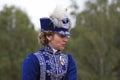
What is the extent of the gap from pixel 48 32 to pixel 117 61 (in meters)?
35.3

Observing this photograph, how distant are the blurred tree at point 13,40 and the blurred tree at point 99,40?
3353mm

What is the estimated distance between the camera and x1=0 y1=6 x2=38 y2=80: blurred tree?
38688 millimetres

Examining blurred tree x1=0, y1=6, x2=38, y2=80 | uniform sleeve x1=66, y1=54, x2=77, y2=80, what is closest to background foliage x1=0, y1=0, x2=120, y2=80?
blurred tree x1=0, y1=6, x2=38, y2=80

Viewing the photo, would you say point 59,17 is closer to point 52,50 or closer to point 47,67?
point 52,50

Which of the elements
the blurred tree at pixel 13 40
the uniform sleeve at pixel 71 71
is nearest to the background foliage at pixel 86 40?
the blurred tree at pixel 13 40

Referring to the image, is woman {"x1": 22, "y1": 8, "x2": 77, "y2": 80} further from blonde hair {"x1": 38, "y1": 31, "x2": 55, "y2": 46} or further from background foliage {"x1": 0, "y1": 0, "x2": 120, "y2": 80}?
background foliage {"x1": 0, "y1": 0, "x2": 120, "y2": 80}

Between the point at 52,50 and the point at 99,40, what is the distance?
3416 centimetres

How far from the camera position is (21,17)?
39.2 m

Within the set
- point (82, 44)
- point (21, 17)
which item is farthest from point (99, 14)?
point (21, 17)

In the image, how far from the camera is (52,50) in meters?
4.12

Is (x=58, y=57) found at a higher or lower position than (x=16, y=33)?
higher

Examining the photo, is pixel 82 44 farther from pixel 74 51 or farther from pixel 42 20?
pixel 42 20

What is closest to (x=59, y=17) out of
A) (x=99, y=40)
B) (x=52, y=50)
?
(x=52, y=50)

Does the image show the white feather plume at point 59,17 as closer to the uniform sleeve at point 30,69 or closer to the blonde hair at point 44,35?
the blonde hair at point 44,35
